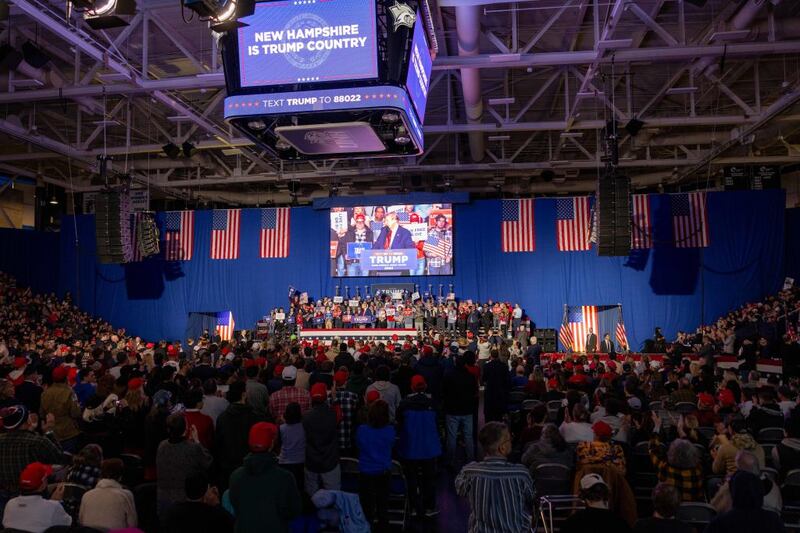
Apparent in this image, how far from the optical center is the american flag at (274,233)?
23.6m

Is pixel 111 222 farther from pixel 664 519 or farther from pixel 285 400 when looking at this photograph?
pixel 664 519

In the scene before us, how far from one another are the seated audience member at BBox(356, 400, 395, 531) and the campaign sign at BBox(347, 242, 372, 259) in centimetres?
1724

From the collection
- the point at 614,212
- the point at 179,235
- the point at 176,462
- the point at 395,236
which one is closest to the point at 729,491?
the point at 176,462

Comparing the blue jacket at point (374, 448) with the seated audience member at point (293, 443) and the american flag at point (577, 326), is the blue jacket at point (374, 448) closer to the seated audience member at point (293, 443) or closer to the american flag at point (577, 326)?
the seated audience member at point (293, 443)

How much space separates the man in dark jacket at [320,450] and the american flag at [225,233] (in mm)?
19587

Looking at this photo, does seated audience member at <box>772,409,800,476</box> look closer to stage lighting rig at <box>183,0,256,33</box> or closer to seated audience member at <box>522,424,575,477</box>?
seated audience member at <box>522,424,575,477</box>

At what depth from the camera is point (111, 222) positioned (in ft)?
55.6

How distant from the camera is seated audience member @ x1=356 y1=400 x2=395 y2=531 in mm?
5145

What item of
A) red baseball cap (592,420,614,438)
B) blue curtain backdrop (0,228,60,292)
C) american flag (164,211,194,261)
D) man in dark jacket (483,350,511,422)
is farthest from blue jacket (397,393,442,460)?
blue curtain backdrop (0,228,60,292)

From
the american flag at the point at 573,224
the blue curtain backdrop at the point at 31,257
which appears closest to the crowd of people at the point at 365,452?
the american flag at the point at 573,224

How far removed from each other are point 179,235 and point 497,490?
22676 millimetres

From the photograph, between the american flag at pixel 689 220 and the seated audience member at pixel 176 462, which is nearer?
the seated audience member at pixel 176 462

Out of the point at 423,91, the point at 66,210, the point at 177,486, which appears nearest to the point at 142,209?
the point at 66,210

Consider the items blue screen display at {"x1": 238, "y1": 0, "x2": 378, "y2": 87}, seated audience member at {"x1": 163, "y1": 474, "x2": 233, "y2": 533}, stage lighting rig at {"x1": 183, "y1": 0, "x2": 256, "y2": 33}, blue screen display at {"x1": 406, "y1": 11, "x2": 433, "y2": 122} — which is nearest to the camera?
seated audience member at {"x1": 163, "y1": 474, "x2": 233, "y2": 533}
